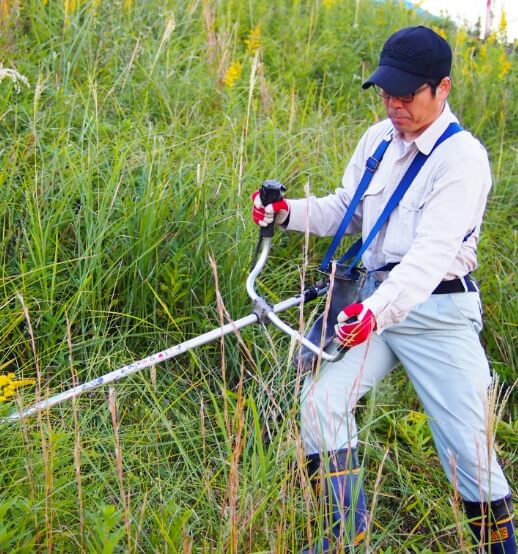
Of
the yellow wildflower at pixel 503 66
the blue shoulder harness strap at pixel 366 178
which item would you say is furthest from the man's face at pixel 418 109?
the yellow wildflower at pixel 503 66

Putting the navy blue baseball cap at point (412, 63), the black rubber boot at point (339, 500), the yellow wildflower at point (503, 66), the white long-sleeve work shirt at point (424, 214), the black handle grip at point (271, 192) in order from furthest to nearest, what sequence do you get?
the yellow wildflower at point (503, 66), the black handle grip at point (271, 192), the navy blue baseball cap at point (412, 63), the white long-sleeve work shirt at point (424, 214), the black rubber boot at point (339, 500)

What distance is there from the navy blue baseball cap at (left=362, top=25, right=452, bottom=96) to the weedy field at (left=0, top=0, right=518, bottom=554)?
0.96 metres

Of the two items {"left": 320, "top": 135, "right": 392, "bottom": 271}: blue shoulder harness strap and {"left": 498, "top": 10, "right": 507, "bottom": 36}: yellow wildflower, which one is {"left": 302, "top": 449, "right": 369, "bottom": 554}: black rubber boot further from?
{"left": 498, "top": 10, "right": 507, "bottom": 36}: yellow wildflower

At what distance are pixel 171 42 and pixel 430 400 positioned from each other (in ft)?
12.1

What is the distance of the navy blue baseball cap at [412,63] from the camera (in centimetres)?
300

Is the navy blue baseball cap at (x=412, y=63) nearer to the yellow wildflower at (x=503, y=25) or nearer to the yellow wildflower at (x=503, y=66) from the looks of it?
the yellow wildflower at (x=503, y=66)

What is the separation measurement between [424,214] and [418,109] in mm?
402

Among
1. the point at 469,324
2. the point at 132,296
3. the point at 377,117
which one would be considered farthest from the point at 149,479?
the point at 377,117

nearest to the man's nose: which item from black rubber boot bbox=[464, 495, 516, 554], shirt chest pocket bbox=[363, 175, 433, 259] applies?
shirt chest pocket bbox=[363, 175, 433, 259]

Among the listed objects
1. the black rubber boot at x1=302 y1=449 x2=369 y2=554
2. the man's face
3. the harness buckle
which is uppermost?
the man's face

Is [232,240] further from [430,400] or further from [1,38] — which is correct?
[1,38]

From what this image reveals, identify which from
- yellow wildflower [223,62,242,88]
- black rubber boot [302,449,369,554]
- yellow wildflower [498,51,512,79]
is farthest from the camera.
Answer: yellow wildflower [498,51,512,79]

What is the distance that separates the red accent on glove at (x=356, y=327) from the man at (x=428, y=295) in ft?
0.14

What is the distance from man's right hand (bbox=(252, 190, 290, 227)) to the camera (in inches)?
134
